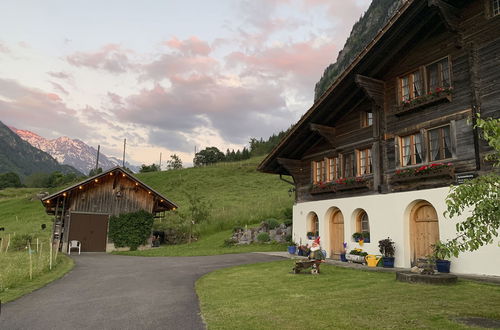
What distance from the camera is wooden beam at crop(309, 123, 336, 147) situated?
20.6m

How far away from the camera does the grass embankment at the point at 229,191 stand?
37.9 meters

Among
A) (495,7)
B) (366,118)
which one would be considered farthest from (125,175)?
(495,7)

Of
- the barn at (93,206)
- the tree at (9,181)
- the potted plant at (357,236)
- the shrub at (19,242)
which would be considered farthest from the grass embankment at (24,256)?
the tree at (9,181)

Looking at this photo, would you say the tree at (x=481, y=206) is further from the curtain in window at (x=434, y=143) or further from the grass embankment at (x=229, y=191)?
the grass embankment at (x=229, y=191)

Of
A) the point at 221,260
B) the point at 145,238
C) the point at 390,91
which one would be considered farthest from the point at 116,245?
the point at 390,91

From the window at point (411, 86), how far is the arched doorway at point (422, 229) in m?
4.72

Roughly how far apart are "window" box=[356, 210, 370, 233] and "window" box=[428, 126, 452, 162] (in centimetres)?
494

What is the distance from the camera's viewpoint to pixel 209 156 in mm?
129625

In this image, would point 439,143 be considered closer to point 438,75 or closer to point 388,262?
point 438,75

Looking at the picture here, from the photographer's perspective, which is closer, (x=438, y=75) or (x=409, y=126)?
(x=438, y=75)

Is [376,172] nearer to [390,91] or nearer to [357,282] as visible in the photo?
[390,91]

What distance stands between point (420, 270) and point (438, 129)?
19.6 feet

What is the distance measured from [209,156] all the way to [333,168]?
361 ft

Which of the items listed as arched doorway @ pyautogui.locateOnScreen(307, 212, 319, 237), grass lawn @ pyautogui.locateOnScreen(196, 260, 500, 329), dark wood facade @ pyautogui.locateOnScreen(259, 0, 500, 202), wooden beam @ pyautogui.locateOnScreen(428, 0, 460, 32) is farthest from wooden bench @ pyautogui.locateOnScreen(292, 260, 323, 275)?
wooden beam @ pyautogui.locateOnScreen(428, 0, 460, 32)
